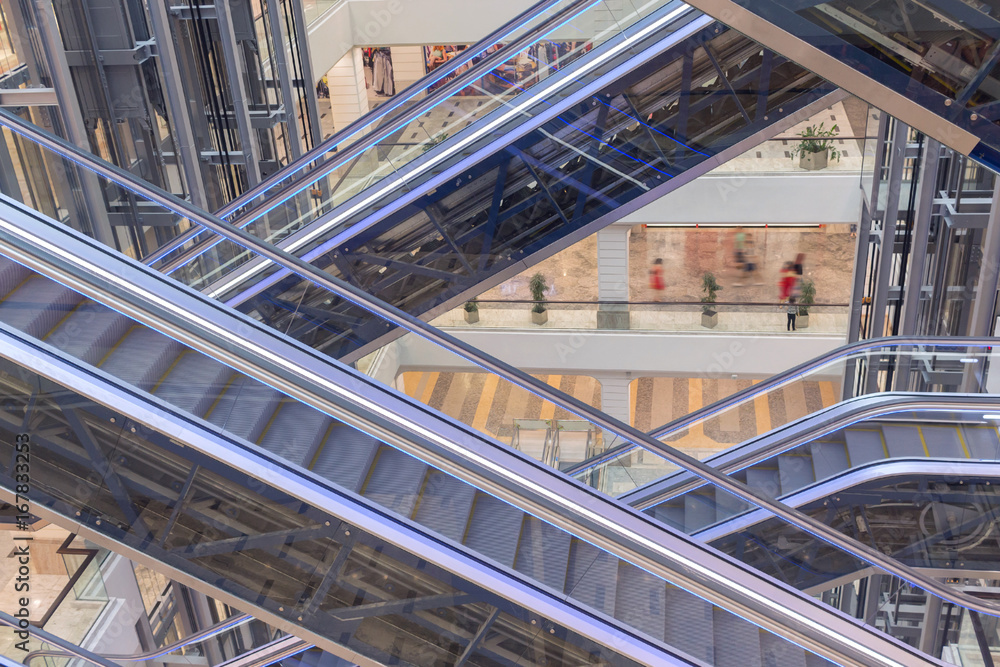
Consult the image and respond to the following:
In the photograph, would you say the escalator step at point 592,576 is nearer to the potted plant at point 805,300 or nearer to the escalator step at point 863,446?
the escalator step at point 863,446

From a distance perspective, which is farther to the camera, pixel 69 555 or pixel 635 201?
pixel 69 555

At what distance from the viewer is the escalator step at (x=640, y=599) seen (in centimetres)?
389

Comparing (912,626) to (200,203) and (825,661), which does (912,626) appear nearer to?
(825,661)

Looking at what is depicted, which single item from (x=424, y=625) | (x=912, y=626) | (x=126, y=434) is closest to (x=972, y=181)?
(x=912, y=626)

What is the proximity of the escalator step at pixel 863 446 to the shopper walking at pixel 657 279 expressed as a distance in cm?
1033

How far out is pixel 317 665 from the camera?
5.36m

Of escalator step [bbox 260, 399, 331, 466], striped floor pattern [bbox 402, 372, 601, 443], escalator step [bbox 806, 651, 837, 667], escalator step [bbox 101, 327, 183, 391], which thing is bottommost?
striped floor pattern [bbox 402, 372, 601, 443]

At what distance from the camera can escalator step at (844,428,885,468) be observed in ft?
21.7

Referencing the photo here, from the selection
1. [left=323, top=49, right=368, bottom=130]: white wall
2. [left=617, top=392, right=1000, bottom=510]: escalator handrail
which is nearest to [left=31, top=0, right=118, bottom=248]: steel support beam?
[left=617, top=392, right=1000, bottom=510]: escalator handrail

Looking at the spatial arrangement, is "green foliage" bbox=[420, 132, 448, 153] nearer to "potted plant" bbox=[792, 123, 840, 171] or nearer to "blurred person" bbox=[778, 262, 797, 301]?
→ "potted plant" bbox=[792, 123, 840, 171]

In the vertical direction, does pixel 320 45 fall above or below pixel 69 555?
above

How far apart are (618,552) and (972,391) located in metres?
4.96

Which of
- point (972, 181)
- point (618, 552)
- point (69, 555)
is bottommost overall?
point (69, 555)

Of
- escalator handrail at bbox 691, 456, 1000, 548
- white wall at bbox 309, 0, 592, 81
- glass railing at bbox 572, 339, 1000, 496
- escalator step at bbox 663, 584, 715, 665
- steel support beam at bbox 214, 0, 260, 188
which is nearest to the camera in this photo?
escalator step at bbox 663, 584, 715, 665
